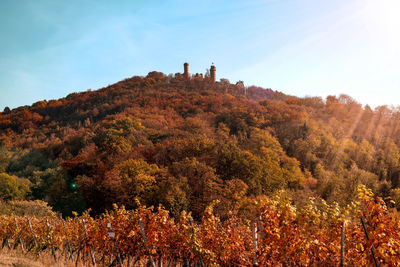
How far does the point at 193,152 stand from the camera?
27.4 meters

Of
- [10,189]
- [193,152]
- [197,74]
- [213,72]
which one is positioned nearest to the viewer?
[10,189]

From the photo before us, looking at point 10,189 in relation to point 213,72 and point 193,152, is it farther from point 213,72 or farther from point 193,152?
point 213,72

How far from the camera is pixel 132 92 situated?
211ft

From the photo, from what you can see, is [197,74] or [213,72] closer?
[213,72]

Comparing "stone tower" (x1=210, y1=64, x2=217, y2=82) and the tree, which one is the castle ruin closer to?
"stone tower" (x1=210, y1=64, x2=217, y2=82)

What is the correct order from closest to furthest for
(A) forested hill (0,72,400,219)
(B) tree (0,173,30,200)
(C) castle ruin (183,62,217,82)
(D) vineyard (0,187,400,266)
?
(D) vineyard (0,187,400,266), (A) forested hill (0,72,400,219), (B) tree (0,173,30,200), (C) castle ruin (183,62,217,82)

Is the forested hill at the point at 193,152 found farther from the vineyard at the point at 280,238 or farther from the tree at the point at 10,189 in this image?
the vineyard at the point at 280,238

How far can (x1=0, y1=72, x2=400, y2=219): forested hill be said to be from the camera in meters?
21.5

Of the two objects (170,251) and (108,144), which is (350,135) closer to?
(108,144)

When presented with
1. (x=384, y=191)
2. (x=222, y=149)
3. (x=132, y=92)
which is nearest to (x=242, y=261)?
(x=222, y=149)

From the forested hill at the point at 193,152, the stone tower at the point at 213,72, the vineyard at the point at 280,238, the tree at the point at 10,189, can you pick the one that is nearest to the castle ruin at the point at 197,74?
the stone tower at the point at 213,72

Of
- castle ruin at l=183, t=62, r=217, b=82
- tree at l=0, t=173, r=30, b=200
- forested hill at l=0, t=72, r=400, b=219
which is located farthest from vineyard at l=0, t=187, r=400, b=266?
castle ruin at l=183, t=62, r=217, b=82

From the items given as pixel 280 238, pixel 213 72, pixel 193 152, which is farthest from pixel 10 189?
pixel 213 72

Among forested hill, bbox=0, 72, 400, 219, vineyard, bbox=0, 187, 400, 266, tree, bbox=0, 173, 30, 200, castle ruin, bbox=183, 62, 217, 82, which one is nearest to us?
vineyard, bbox=0, 187, 400, 266
